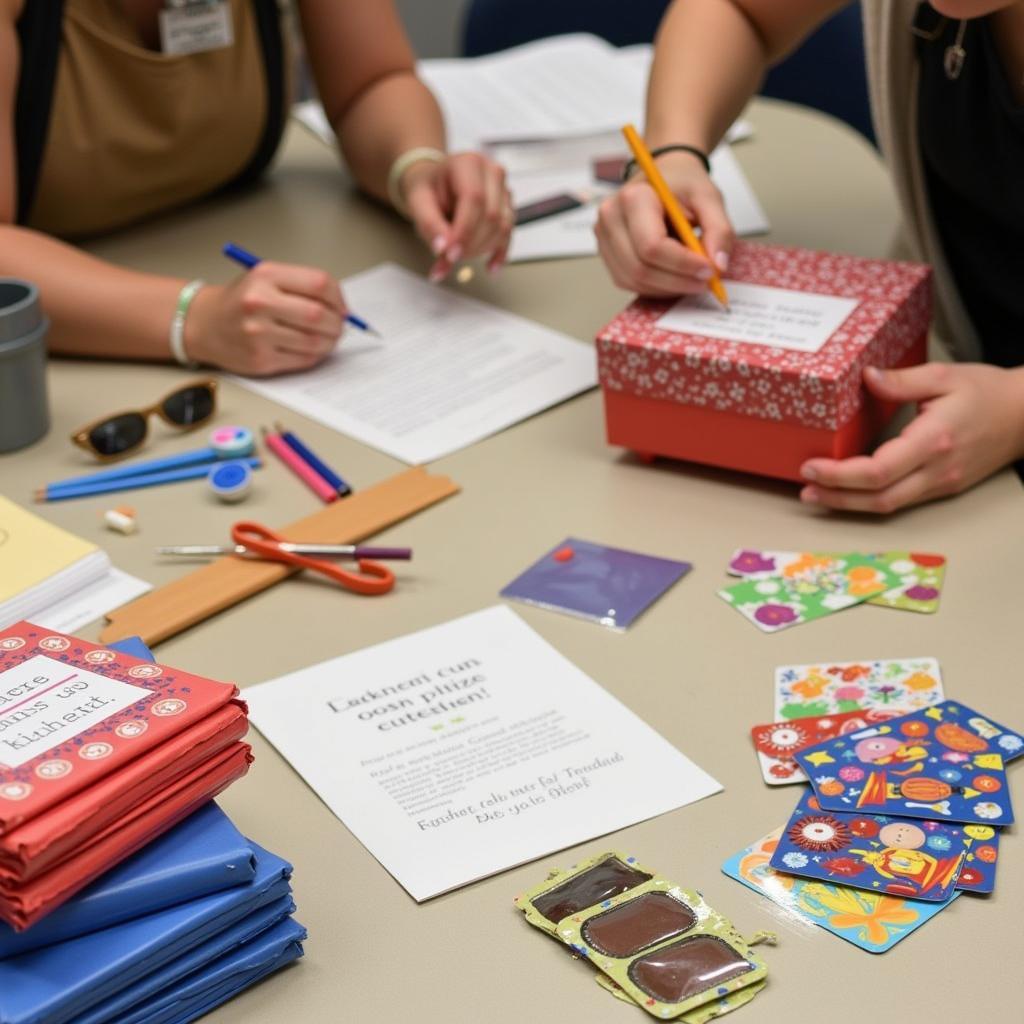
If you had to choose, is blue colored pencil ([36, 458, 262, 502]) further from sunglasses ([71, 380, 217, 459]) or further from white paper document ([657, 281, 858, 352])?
white paper document ([657, 281, 858, 352])

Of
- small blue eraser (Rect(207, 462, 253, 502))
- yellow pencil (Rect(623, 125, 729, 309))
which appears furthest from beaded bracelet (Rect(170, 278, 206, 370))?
yellow pencil (Rect(623, 125, 729, 309))

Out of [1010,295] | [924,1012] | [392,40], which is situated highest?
[392,40]

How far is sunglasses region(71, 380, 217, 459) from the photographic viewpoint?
120cm

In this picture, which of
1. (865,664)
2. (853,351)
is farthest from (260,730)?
(853,351)

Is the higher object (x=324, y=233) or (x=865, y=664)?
(x=324, y=233)

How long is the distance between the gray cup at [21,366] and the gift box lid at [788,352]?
0.49 meters

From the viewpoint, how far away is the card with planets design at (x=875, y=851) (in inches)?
28.9

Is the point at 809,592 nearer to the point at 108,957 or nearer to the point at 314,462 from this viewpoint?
the point at 314,462

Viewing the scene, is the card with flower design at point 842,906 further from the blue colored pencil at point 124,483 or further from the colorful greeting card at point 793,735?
the blue colored pencil at point 124,483

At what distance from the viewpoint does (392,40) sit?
172 centimetres

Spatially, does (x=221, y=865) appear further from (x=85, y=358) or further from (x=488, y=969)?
(x=85, y=358)

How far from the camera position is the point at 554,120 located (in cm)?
188

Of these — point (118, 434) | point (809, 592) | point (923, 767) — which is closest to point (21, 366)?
point (118, 434)

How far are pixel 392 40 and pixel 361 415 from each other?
26.8 inches
